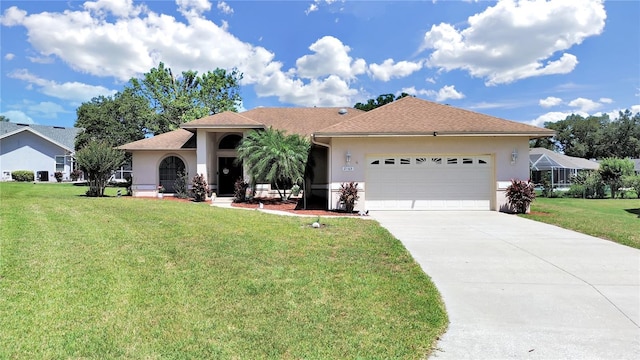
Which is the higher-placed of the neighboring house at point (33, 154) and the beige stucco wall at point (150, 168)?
the neighboring house at point (33, 154)

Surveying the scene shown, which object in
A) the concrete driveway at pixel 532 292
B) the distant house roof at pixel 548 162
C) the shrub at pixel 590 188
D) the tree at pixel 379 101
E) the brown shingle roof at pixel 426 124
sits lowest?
the concrete driveway at pixel 532 292

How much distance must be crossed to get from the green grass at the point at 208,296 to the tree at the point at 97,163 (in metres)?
10.2

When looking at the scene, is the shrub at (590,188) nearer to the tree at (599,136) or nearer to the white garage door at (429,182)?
the white garage door at (429,182)

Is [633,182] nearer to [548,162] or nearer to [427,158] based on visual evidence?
[548,162]

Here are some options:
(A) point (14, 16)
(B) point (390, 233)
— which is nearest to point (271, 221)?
(B) point (390, 233)

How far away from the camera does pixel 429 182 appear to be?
546 inches

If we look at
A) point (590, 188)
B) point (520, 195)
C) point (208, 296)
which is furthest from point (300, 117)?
point (590, 188)

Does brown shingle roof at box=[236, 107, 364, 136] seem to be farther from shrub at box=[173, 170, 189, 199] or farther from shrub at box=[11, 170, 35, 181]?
shrub at box=[11, 170, 35, 181]

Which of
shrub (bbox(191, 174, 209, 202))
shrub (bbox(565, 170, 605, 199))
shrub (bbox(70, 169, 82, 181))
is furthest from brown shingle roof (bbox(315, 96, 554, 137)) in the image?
shrub (bbox(70, 169, 82, 181))

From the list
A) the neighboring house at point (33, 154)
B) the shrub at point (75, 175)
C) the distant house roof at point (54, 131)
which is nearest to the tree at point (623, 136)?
the shrub at point (75, 175)

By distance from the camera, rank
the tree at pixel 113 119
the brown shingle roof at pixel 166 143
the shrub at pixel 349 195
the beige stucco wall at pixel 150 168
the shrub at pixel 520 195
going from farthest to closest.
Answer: the tree at pixel 113 119
the beige stucco wall at pixel 150 168
the brown shingle roof at pixel 166 143
the shrub at pixel 349 195
the shrub at pixel 520 195

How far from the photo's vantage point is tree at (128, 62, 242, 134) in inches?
1395

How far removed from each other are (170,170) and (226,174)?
3.13m

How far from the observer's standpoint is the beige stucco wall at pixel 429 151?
1348cm
